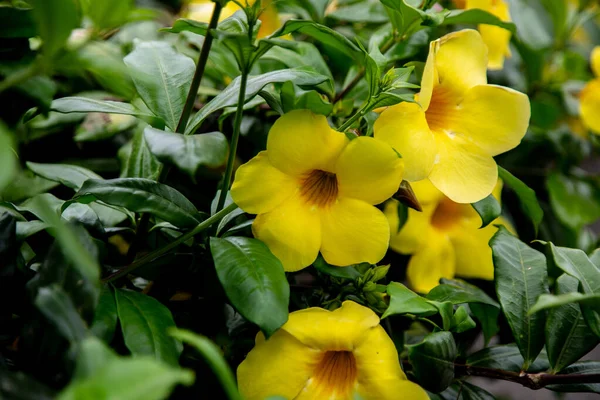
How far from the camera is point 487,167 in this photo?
0.69 metres

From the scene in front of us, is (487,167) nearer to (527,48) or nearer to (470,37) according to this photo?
(470,37)

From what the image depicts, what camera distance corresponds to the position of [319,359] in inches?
24.2

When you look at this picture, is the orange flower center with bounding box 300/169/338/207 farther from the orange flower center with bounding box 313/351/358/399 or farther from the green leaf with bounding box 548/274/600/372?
the green leaf with bounding box 548/274/600/372

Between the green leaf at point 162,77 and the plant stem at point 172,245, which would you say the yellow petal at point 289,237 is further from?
the green leaf at point 162,77

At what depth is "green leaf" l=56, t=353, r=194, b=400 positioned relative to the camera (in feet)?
1.08

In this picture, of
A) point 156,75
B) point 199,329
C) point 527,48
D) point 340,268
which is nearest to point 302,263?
point 340,268

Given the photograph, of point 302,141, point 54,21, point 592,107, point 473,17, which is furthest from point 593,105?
point 54,21

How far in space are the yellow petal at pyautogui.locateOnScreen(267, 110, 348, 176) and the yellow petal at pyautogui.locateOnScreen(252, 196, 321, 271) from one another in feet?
0.18

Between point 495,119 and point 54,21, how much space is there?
50 centimetres

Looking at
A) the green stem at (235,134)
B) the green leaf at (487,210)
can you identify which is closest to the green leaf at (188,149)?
the green stem at (235,134)

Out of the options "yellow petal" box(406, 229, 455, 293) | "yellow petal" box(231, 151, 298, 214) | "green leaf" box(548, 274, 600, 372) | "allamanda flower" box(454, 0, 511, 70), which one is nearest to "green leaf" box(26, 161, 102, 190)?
"yellow petal" box(231, 151, 298, 214)

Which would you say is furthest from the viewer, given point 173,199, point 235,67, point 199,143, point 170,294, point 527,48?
point 527,48

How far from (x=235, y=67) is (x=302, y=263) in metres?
0.37

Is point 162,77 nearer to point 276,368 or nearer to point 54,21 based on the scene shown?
point 54,21
